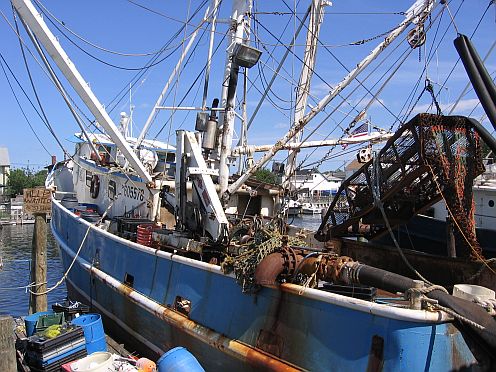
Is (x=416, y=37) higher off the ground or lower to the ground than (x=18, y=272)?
higher

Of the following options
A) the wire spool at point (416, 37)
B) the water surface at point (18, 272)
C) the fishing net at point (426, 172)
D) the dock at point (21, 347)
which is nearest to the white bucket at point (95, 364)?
the dock at point (21, 347)

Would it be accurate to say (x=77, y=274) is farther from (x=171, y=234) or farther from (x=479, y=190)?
(x=479, y=190)

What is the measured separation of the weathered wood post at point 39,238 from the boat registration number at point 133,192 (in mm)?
2877

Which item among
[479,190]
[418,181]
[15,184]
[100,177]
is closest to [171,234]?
[418,181]

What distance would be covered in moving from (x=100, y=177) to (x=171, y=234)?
7.75m

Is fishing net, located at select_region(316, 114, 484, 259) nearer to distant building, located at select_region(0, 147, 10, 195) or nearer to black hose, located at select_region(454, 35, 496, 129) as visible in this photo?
black hose, located at select_region(454, 35, 496, 129)

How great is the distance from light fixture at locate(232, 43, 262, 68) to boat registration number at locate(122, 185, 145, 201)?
175 inches

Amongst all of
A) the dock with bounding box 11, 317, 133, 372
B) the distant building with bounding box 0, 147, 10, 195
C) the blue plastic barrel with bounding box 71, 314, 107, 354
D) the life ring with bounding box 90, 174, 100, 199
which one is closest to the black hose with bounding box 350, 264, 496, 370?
the blue plastic barrel with bounding box 71, 314, 107, 354

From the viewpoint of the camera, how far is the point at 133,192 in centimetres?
1306

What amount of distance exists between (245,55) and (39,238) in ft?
18.5

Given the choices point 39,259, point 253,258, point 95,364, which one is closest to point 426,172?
point 253,258

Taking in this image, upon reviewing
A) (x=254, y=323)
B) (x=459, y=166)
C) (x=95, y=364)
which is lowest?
(x=95, y=364)

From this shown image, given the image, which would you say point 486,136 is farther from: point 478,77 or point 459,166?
point 478,77

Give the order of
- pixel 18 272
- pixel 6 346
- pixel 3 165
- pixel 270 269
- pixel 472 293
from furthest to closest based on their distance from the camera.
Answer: pixel 3 165
pixel 18 272
pixel 270 269
pixel 6 346
pixel 472 293
